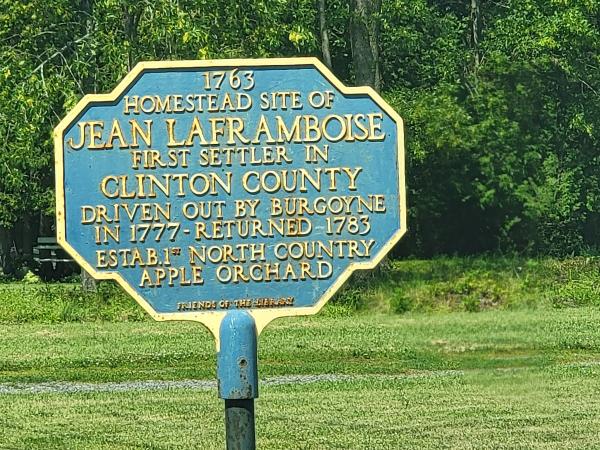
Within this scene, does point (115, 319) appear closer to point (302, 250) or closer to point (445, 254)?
point (445, 254)

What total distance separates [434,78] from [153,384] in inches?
286

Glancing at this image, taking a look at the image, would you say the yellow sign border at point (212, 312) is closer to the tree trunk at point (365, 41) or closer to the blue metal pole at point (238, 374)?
the blue metal pole at point (238, 374)

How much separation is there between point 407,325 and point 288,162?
698 cm

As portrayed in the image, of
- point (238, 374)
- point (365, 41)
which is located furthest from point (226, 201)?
point (365, 41)

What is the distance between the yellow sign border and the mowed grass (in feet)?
6.75

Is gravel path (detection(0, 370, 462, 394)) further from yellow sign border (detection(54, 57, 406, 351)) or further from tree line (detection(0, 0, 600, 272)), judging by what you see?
yellow sign border (detection(54, 57, 406, 351))

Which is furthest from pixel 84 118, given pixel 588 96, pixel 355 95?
pixel 588 96

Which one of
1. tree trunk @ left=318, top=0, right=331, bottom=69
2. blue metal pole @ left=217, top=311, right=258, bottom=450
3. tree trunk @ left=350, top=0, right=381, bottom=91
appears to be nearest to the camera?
blue metal pole @ left=217, top=311, right=258, bottom=450

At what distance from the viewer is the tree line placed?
894 centimetres

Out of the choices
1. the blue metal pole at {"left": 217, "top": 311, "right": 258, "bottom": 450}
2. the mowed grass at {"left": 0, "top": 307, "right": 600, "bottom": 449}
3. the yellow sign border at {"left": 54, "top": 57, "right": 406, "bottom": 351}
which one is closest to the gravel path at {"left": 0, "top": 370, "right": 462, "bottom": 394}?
the mowed grass at {"left": 0, "top": 307, "right": 600, "bottom": 449}

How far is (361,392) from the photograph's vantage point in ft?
41.5

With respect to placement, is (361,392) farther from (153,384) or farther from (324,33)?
(324,33)

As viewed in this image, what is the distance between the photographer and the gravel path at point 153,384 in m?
13.5

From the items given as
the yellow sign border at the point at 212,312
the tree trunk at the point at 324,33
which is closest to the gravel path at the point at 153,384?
the yellow sign border at the point at 212,312
